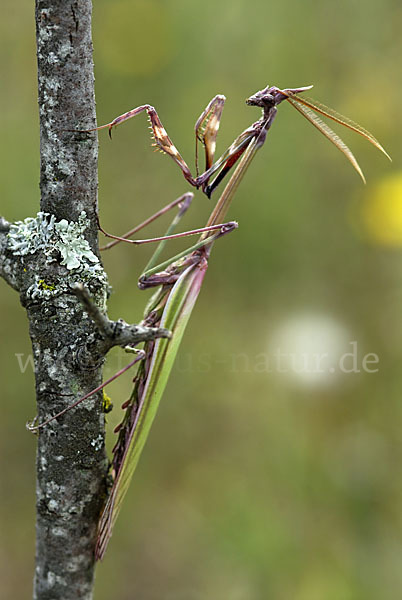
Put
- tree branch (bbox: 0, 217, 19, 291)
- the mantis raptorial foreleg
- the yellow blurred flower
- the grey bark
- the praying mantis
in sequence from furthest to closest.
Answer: the yellow blurred flower, the mantis raptorial foreleg, the praying mantis, tree branch (bbox: 0, 217, 19, 291), the grey bark

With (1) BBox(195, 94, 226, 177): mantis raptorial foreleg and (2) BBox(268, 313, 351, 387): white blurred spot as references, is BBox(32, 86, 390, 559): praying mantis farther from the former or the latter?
(2) BBox(268, 313, 351, 387): white blurred spot

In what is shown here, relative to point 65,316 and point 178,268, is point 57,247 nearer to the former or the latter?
point 65,316

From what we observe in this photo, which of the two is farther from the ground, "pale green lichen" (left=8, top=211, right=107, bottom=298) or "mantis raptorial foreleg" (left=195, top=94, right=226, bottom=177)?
"mantis raptorial foreleg" (left=195, top=94, right=226, bottom=177)

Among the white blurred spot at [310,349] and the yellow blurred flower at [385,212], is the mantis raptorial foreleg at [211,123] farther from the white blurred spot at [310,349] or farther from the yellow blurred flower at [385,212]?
the white blurred spot at [310,349]

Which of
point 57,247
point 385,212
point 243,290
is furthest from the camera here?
point 243,290

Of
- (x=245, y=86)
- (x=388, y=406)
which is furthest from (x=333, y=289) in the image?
(x=245, y=86)

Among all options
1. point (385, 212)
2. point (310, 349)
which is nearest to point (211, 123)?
point (385, 212)

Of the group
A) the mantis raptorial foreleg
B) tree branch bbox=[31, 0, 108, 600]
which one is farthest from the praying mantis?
tree branch bbox=[31, 0, 108, 600]

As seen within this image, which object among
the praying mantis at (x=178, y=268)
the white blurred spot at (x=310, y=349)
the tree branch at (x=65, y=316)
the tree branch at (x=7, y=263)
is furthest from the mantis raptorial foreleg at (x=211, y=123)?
the white blurred spot at (x=310, y=349)
